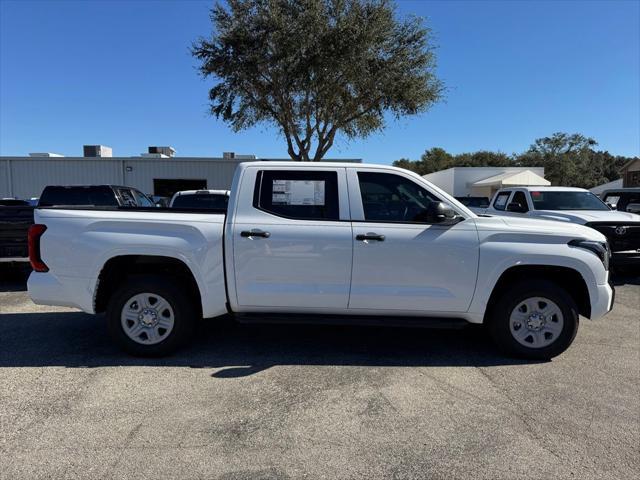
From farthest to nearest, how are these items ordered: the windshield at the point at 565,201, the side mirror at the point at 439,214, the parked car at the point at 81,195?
the windshield at the point at 565,201
the parked car at the point at 81,195
the side mirror at the point at 439,214

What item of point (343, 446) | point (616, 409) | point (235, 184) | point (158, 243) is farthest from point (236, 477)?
point (616, 409)

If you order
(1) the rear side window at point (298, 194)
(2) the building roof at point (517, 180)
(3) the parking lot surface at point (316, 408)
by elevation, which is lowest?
(3) the parking lot surface at point (316, 408)

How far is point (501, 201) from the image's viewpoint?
10953mm

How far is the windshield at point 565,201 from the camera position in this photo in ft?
31.3

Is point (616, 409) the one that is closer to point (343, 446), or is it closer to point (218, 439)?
point (343, 446)

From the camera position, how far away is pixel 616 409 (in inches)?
142

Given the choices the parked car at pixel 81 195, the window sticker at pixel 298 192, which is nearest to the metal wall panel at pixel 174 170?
the parked car at pixel 81 195

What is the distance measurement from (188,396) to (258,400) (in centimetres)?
60

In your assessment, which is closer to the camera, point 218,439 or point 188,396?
point 218,439

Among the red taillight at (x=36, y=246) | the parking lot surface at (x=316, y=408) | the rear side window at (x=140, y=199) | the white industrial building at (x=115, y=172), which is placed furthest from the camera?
the white industrial building at (x=115, y=172)

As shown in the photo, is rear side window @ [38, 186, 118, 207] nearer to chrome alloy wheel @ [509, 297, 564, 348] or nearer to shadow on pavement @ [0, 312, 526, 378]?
shadow on pavement @ [0, 312, 526, 378]

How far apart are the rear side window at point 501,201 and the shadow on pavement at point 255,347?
19.3ft

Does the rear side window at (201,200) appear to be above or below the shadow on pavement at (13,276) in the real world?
above

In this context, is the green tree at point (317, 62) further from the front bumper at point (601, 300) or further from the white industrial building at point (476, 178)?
the white industrial building at point (476, 178)
